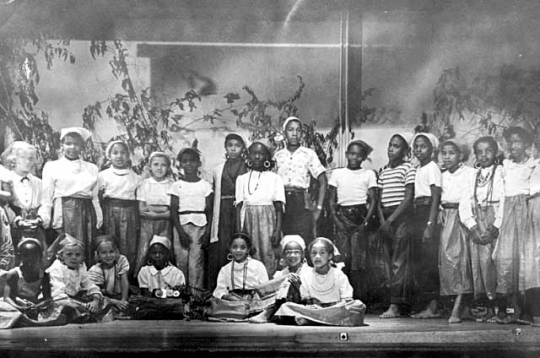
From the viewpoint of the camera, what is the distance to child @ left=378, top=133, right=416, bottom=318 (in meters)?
8.56

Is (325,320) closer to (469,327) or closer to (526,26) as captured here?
Answer: (469,327)

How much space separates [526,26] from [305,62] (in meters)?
2.03

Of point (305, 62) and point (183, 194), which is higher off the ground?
point (305, 62)

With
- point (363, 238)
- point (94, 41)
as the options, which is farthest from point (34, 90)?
point (363, 238)

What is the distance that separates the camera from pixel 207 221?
8664mm

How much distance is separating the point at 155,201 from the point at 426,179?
8.05 ft

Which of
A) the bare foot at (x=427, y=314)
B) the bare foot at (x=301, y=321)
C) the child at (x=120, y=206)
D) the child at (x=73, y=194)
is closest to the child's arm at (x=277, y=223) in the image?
the bare foot at (x=301, y=321)

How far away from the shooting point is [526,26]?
28.4ft

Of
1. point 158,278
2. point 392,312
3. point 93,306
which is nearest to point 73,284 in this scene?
point 93,306

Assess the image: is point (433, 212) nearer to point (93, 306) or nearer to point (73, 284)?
point (93, 306)

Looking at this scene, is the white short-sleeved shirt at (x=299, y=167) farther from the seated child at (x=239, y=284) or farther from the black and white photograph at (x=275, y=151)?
the seated child at (x=239, y=284)

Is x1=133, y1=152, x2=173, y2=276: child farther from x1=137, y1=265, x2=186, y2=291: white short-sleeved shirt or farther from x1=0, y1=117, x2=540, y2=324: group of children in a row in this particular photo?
x1=137, y1=265, x2=186, y2=291: white short-sleeved shirt

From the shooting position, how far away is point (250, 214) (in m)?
8.62

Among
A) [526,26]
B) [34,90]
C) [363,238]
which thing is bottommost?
[363,238]
